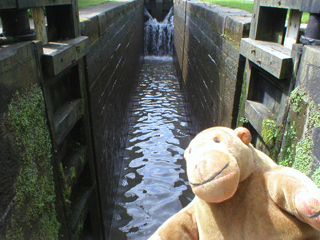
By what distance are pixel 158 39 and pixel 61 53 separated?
53.9 feet

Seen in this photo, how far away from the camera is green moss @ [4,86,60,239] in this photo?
5.82ft

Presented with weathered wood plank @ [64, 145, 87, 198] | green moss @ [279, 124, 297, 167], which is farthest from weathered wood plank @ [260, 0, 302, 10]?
weathered wood plank @ [64, 145, 87, 198]

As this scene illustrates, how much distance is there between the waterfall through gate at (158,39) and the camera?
18139 mm

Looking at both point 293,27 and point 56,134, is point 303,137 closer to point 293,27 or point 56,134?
point 293,27

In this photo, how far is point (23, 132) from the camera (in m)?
1.89

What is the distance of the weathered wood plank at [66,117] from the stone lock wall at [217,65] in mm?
1984

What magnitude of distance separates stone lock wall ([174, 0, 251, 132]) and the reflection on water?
877 millimetres

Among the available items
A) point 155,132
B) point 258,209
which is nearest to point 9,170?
point 258,209

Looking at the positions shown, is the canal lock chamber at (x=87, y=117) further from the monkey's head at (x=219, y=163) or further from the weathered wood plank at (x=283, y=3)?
the monkey's head at (x=219, y=163)

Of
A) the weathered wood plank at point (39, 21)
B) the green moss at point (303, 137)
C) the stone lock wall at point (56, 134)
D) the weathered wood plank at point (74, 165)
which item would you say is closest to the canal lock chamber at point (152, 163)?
the stone lock wall at point (56, 134)

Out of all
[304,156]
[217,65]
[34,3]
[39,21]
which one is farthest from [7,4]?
[217,65]

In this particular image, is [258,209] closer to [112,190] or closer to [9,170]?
[9,170]

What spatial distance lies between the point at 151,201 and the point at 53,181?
3012 millimetres

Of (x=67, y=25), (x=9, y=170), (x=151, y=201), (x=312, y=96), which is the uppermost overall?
(x=67, y=25)
